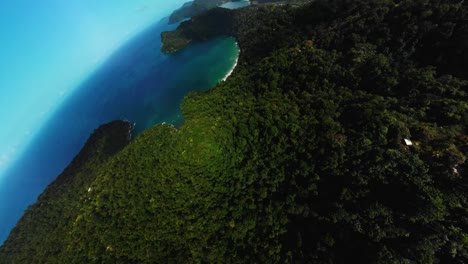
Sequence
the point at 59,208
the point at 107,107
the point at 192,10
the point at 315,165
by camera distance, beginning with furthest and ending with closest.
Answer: the point at 192,10
the point at 107,107
the point at 59,208
the point at 315,165

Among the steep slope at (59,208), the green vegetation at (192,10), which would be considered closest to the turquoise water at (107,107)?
the steep slope at (59,208)

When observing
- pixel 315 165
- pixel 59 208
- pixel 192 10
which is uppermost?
pixel 192 10

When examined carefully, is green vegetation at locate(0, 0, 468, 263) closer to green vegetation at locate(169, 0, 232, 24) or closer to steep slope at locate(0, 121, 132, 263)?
steep slope at locate(0, 121, 132, 263)

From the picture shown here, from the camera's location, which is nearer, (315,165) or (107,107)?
(315,165)

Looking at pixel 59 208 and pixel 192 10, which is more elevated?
pixel 192 10

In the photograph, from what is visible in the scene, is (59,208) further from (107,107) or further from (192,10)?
(192,10)

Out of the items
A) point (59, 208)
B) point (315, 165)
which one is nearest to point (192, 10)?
point (59, 208)

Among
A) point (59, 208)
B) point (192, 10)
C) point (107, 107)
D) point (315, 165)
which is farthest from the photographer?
point (192, 10)

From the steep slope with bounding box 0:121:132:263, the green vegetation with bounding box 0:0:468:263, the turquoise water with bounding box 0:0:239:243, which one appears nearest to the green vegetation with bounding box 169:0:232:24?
the turquoise water with bounding box 0:0:239:243

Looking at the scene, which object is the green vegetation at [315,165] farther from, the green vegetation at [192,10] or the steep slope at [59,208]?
the green vegetation at [192,10]
